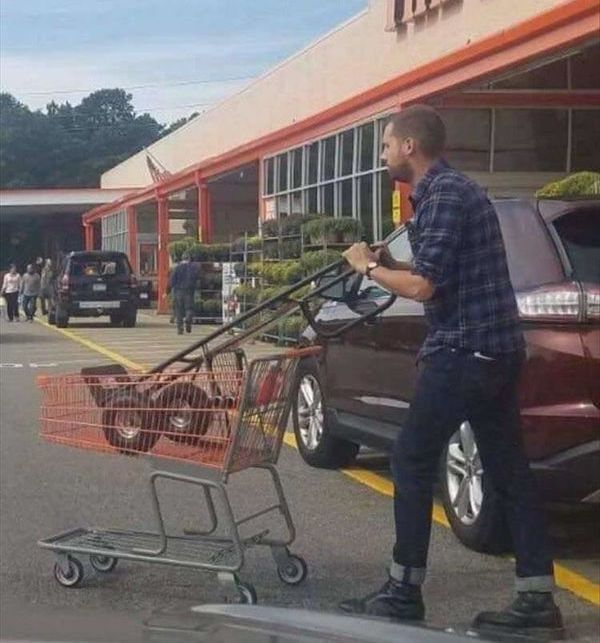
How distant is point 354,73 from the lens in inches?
1040

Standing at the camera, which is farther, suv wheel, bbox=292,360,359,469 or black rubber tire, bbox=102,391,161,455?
suv wheel, bbox=292,360,359,469

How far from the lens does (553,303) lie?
643 centimetres

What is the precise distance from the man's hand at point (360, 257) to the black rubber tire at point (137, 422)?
132cm

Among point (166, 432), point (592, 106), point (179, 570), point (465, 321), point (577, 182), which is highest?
point (592, 106)

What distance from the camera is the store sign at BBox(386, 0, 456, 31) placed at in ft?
69.1

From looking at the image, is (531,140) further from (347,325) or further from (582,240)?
(347,325)

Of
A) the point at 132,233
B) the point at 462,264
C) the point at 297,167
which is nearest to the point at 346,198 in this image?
the point at 297,167

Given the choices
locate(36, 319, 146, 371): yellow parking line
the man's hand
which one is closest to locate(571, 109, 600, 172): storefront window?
locate(36, 319, 146, 371): yellow parking line

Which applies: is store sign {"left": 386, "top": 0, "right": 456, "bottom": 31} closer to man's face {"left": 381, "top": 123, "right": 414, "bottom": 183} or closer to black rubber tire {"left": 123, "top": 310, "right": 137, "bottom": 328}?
black rubber tire {"left": 123, "top": 310, "right": 137, "bottom": 328}

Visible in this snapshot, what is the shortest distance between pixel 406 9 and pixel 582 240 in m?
16.1

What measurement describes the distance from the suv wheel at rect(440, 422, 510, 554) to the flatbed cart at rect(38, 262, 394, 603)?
0.96 meters

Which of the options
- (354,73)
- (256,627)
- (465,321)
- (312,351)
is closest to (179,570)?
(312,351)

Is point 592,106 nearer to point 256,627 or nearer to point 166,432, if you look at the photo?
point 166,432

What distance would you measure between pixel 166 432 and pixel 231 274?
2185cm
